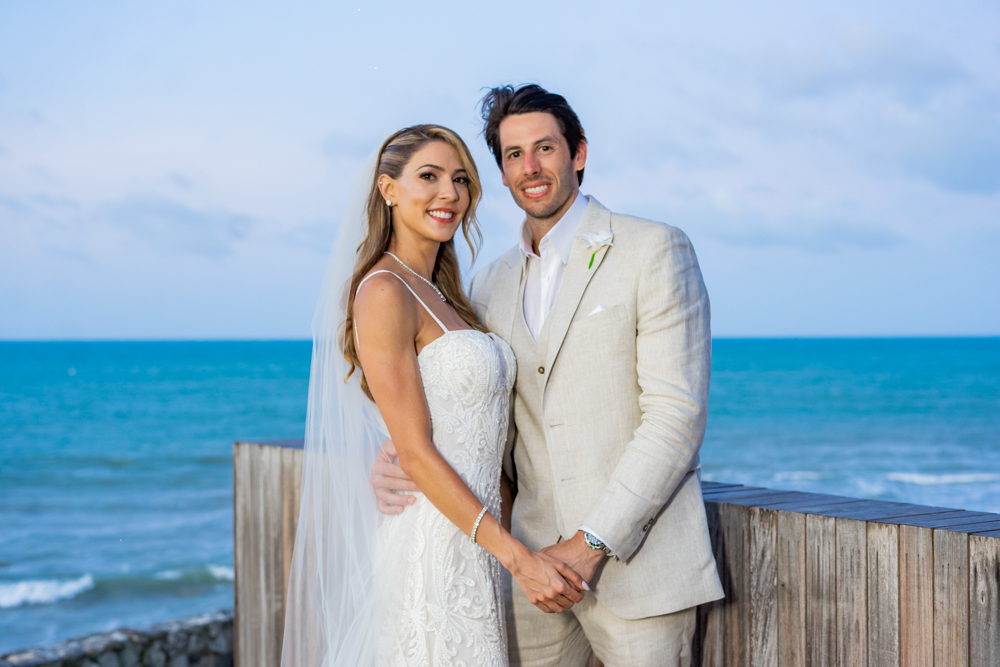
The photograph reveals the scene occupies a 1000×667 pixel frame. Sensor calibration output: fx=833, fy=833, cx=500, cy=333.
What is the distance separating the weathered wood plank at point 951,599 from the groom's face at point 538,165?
1299 mm

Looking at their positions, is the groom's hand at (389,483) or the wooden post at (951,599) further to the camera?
the groom's hand at (389,483)

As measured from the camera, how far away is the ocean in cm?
1016

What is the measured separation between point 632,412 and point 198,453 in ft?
67.0

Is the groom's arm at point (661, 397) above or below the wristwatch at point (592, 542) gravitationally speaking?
above

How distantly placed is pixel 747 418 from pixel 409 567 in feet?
81.7

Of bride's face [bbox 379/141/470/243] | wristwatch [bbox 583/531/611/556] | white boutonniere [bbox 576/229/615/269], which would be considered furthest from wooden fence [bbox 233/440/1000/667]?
bride's face [bbox 379/141/470/243]

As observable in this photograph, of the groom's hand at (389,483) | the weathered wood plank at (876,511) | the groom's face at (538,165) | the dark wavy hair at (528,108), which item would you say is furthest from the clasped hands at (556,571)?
the dark wavy hair at (528,108)

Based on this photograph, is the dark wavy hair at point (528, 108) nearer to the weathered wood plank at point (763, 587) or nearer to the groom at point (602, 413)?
the groom at point (602, 413)

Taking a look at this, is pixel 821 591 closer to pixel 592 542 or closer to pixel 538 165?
pixel 592 542

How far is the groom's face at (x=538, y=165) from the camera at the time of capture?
2.39m

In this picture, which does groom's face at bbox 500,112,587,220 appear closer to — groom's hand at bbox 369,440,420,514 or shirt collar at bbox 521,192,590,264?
A: shirt collar at bbox 521,192,590,264

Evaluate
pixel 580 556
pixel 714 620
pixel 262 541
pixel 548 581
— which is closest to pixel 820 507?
pixel 714 620

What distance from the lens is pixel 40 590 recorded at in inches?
388

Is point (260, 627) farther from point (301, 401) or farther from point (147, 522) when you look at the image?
point (301, 401)
